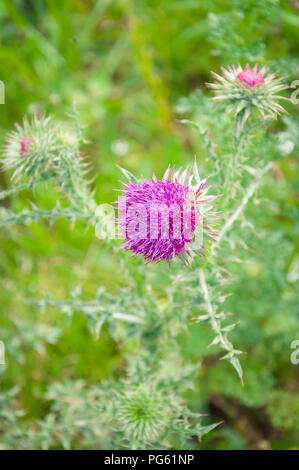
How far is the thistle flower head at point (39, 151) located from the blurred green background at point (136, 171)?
0.97m

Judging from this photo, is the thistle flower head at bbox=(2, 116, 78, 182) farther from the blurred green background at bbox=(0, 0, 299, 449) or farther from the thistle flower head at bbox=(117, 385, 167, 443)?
the thistle flower head at bbox=(117, 385, 167, 443)

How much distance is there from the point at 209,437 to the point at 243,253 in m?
1.72

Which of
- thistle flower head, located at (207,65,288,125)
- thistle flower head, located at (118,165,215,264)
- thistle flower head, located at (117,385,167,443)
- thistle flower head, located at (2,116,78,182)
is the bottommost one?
thistle flower head, located at (117,385,167,443)

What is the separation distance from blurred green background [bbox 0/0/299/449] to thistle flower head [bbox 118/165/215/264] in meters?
1.11

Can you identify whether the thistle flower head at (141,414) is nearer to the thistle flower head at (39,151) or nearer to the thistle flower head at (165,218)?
the thistle flower head at (165,218)

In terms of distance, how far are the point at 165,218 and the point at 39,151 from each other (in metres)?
0.97

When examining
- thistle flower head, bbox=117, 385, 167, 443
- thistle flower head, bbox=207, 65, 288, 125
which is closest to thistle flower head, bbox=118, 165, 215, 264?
thistle flower head, bbox=207, 65, 288, 125

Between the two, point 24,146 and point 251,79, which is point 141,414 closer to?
point 24,146

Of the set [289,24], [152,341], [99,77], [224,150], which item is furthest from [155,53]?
[152,341]

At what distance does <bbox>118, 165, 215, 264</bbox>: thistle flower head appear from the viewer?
187cm

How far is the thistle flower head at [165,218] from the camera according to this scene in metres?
1.87

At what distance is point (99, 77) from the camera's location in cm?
507

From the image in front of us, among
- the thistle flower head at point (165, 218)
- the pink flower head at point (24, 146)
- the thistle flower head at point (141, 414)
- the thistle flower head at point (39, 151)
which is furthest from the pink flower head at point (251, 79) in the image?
the thistle flower head at point (141, 414)

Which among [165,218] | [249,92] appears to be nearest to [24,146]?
[165,218]
